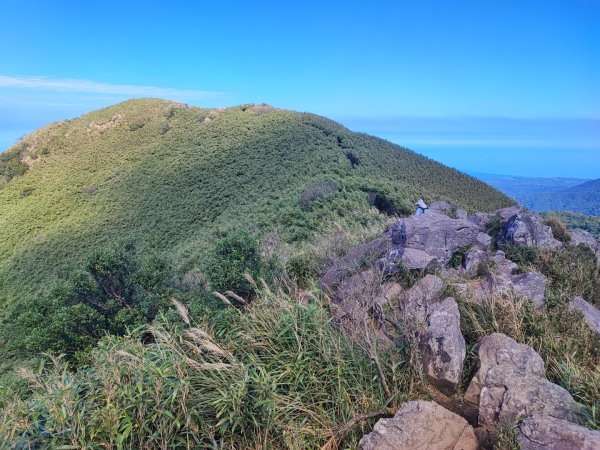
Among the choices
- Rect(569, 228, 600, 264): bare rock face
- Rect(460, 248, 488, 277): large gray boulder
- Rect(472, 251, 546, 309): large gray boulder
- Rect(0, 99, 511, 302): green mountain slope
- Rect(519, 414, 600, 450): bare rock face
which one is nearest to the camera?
Rect(519, 414, 600, 450): bare rock face

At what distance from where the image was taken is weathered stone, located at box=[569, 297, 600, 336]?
15.0 ft

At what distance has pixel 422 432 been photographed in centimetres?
298

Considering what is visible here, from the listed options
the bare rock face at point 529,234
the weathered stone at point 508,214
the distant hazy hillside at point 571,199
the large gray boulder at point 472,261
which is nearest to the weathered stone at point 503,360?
the large gray boulder at point 472,261

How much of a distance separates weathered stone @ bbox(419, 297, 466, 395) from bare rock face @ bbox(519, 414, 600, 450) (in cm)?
76

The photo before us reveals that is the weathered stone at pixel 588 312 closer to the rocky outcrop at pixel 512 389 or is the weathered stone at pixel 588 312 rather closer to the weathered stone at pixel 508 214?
the rocky outcrop at pixel 512 389

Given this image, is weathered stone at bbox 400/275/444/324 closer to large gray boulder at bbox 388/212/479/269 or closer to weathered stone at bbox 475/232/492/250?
large gray boulder at bbox 388/212/479/269

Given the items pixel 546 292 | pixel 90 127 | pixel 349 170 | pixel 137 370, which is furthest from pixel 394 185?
pixel 90 127

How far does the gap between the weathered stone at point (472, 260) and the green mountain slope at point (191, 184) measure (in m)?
8.78

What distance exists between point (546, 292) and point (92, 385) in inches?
206

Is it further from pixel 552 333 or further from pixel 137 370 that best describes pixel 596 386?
pixel 137 370

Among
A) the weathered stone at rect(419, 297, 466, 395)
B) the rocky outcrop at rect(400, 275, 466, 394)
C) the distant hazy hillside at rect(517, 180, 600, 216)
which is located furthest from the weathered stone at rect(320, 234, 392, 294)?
the distant hazy hillside at rect(517, 180, 600, 216)

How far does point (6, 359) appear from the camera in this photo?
1457 centimetres

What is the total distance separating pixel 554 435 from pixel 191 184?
31073 mm

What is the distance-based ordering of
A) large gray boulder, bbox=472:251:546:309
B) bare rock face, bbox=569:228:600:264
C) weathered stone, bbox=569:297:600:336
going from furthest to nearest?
bare rock face, bbox=569:228:600:264, large gray boulder, bbox=472:251:546:309, weathered stone, bbox=569:297:600:336
